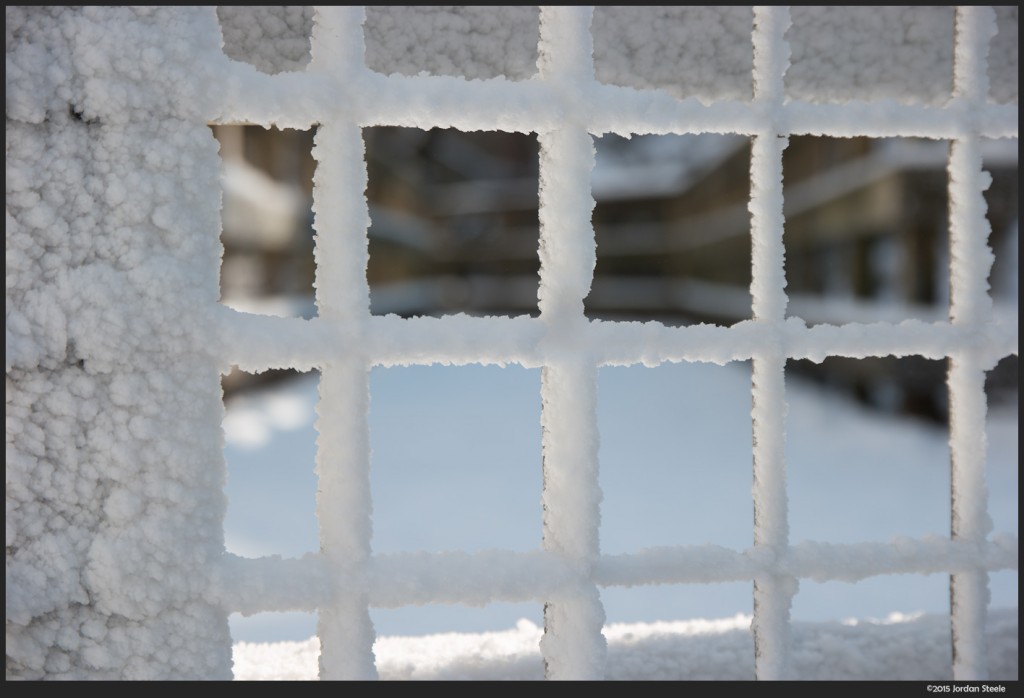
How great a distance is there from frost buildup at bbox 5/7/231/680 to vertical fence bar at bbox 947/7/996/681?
78 cm

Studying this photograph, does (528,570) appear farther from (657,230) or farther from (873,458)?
(657,230)

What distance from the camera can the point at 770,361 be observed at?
2.34 feet

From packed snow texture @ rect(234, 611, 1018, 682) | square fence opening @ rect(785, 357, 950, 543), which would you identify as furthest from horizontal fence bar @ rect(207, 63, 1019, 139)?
square fence opening @ rect(785, 357, 950, 543)

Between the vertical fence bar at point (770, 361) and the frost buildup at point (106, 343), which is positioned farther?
the vertical fence bar at point (770, 361)

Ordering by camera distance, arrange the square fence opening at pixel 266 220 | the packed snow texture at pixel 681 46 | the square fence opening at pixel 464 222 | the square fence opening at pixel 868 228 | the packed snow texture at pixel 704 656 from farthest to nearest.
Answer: the square fence opening at pixel 464 222 → the square fence opening at pixel 266 220 → the square fence opening at pixel 868 228 → the packed snow texture at pixel 704 656 → the packed snow texture at pixel 681 46

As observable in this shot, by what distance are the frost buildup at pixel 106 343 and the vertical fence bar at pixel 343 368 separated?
0.33ft

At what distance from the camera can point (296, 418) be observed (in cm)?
551

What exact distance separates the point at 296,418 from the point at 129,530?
16.9 ft

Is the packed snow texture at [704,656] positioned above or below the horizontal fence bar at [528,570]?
below

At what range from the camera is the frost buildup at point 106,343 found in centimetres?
57

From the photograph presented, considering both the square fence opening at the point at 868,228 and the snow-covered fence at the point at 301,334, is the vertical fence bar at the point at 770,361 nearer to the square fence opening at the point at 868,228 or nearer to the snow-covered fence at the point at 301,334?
the snow-covered fence at the point at 301,334

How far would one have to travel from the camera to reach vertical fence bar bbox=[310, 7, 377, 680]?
62 cm

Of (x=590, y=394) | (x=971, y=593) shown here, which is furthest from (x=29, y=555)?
(x=971, y=593)

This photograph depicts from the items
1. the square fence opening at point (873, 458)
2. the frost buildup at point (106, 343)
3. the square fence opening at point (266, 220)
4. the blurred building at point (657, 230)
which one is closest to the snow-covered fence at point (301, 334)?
the frost buildup at point (106, 343)
